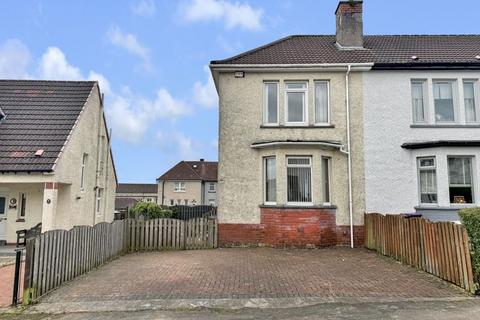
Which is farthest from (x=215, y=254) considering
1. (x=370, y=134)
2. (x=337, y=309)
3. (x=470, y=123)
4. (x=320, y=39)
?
(x=320, y=39)

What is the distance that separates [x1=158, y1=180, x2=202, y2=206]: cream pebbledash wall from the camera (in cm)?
6003

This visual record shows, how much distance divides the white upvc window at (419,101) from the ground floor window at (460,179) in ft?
6.70

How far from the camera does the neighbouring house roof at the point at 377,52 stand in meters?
15.5

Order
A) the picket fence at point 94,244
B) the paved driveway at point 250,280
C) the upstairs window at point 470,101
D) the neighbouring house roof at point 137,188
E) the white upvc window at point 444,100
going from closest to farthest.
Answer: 1. the picket fence at point 94,244
2. the paved driveway at point 250,280
3. the upstairs window at point 470,101
4. the white upvc window at point 444,100
5. the neighbouring house roof at point 137,188

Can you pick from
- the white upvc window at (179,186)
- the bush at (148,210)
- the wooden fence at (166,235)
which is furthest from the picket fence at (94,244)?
the white upvc window at (179,186)

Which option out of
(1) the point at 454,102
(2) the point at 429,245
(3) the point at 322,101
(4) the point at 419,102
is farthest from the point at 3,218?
(1) the point at 454,102

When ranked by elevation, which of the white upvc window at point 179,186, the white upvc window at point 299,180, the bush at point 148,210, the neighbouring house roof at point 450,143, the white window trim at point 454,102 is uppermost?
the white window trim at point 454,102

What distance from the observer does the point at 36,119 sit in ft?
53.0

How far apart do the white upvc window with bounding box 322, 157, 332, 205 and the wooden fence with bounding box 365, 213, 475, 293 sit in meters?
2.22

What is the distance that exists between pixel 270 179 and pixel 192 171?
4847 cm

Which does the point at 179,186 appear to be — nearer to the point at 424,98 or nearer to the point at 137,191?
the point at 137,191

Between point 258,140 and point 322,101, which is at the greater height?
point 322,101

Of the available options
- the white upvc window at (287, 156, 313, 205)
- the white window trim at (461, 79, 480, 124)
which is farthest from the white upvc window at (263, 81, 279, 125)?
the white window trim at (461, 79, 480, 124)

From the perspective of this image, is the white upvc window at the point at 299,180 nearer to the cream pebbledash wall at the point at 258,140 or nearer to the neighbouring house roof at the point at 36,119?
the cream pebbledash wall at the point at 258,140
